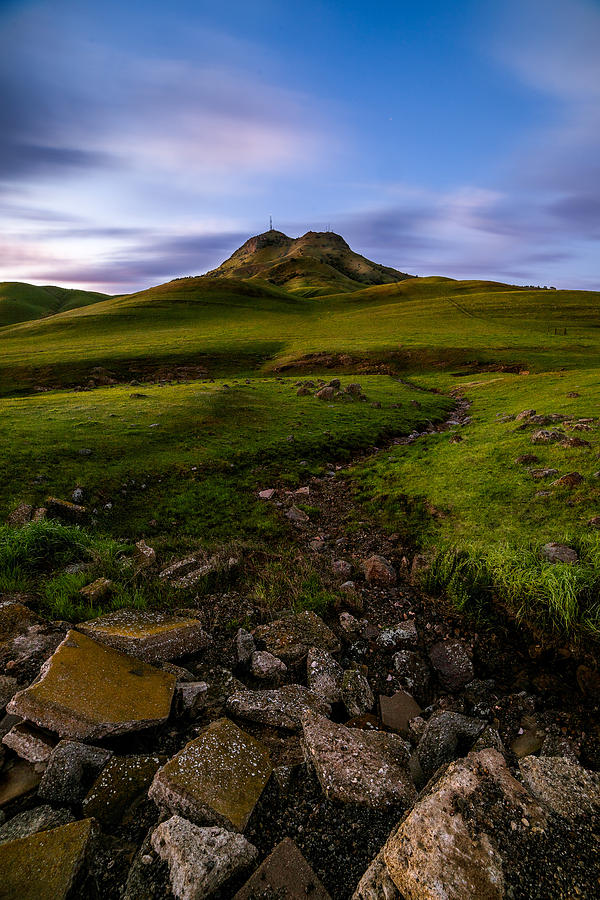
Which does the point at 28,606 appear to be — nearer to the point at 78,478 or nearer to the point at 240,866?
the point at 240,866

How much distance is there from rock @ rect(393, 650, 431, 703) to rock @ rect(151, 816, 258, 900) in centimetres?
384

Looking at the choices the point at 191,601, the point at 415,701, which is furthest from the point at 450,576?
the point at 191,601

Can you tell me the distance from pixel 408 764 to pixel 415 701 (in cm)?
166

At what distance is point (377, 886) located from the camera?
3.05 meters

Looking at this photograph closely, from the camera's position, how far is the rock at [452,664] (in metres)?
6.53

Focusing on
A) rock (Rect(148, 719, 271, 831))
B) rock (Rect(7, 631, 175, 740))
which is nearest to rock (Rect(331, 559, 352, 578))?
rock (Rect(7, 631, 175, 740))

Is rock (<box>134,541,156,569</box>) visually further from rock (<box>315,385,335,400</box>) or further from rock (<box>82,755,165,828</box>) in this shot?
rock (<box>315,385,335,400</box>)

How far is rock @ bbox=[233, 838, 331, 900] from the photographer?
9.72 feet

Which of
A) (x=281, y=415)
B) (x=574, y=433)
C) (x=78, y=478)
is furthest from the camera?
(x=281, y=415)

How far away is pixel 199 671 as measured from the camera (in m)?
6.02

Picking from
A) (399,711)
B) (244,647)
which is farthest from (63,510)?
(399,711)

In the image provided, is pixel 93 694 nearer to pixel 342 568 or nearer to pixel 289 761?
pixel 289 761

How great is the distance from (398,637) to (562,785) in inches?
142

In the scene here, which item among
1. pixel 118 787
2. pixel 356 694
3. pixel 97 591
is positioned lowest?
pixel 356 694
